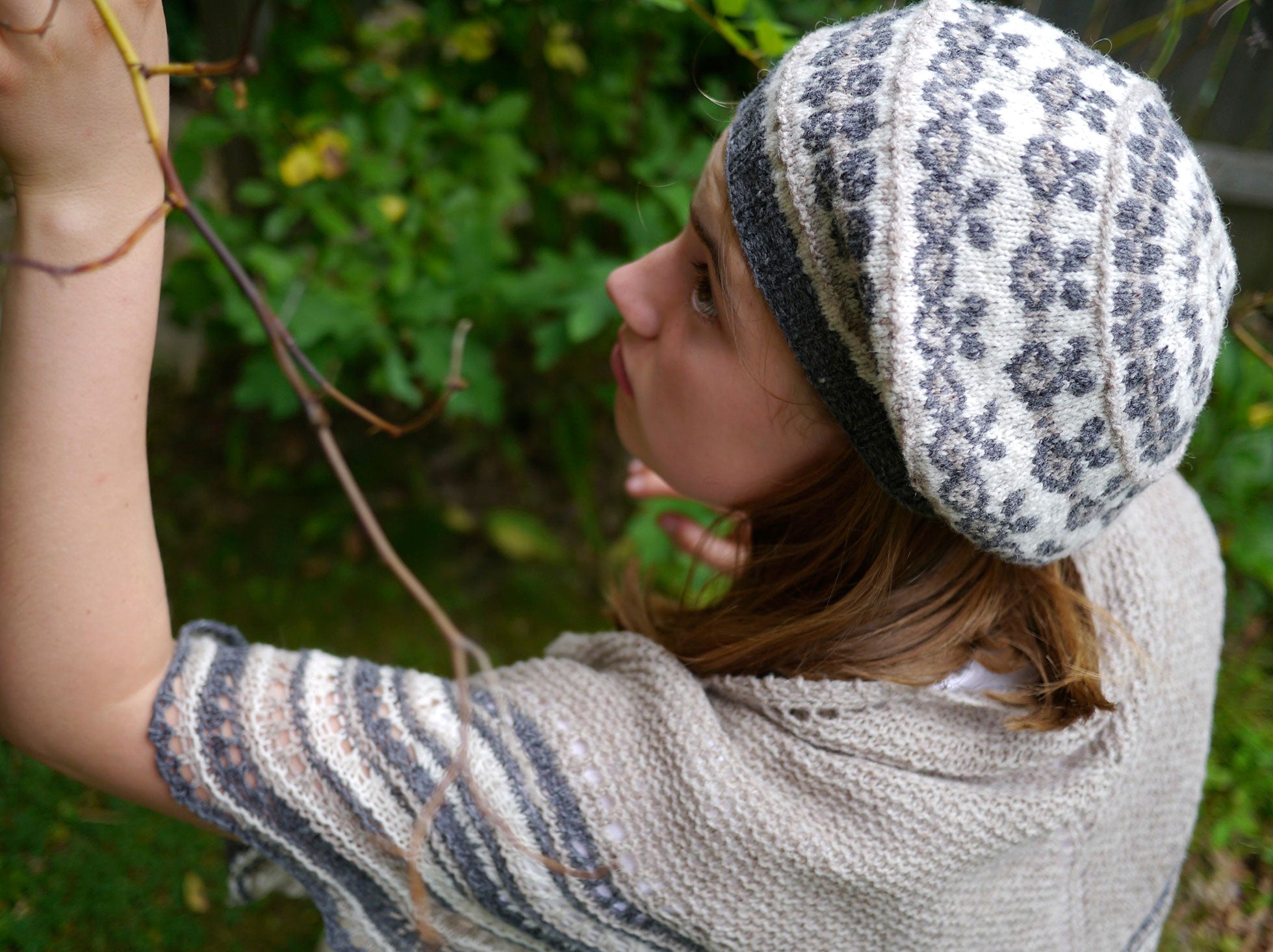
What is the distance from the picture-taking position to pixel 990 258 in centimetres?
91

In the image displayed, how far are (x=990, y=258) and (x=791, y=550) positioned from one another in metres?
0.48

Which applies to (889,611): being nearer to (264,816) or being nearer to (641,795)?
(641,795)

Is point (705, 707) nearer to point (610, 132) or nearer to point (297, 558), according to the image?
point (610, 132)

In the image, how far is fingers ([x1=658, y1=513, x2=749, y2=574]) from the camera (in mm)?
1694

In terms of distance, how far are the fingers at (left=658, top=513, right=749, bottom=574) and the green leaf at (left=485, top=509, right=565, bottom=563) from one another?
81 cm

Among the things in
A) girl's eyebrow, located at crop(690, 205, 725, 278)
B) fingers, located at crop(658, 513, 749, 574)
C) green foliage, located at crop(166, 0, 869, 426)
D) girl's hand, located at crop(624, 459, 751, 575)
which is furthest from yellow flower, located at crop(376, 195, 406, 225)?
girl's eyebrow, located at crop(690, 205, 725, 278)

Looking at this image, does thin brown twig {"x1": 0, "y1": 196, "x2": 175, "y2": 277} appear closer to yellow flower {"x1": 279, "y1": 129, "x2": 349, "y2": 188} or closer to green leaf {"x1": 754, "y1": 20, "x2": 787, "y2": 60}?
green leaf {"x1": 754, "y1": 20, "x2": 787, "y2": 60}


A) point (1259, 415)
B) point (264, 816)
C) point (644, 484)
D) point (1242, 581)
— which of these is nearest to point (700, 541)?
point (644, 484)

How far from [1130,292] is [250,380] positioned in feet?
5.43

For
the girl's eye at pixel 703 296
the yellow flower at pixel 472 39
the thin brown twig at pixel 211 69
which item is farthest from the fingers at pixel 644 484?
the thin brown twig at pixel 211 69

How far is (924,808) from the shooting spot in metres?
1.08

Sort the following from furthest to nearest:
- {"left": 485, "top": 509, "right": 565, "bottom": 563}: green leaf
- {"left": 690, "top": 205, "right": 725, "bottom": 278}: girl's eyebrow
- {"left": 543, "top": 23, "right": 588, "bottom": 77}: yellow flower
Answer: {"left": 485, "top": 509, "right": 565, "bottom": 563}: green leaf < {"left": 543, "top": 23, "right": 588, "bottom": 77}: yellow flower < {"left": 690, "top": 205, "right": 725, "bottom": 278}: girl's eyebrow

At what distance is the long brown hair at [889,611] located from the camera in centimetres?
116

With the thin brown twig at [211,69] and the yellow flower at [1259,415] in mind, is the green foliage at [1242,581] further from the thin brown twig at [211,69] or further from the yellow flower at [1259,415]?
the thin brown twig at [211,69]
